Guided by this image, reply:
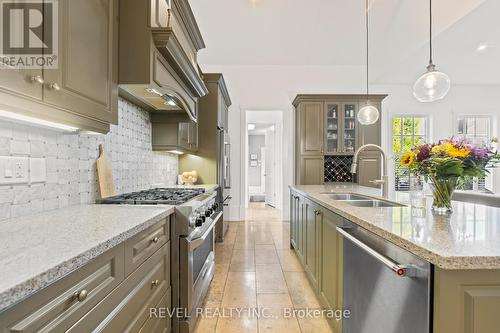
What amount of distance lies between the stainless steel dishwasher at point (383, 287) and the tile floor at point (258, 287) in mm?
649

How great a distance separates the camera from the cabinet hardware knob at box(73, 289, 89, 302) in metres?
0.74

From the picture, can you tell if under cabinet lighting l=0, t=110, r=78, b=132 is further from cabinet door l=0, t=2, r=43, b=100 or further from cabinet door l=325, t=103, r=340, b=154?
cabinet door l=325, t=103, r=340, b=154

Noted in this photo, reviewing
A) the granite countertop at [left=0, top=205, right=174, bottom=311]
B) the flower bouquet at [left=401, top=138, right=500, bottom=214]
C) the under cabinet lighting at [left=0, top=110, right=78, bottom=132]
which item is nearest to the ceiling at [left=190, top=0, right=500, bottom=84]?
the flower bouquet at [left=401, top=138, right=500, bottom=214]

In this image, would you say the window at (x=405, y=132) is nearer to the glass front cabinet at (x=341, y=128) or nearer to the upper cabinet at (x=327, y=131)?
the upper cabinet at (x=327, y=131)

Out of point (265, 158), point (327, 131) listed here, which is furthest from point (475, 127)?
point (265, 158)

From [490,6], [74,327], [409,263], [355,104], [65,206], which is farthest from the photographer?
[355,104]

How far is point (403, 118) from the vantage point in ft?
19.9

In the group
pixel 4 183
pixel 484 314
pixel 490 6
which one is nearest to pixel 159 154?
pixel 4 183

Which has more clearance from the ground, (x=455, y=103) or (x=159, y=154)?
(x=455, y=103)

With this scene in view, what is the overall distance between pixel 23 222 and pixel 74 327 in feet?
2.01

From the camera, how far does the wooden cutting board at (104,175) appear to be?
1810 millimetres

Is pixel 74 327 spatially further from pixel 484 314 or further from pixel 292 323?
pixel 292 323

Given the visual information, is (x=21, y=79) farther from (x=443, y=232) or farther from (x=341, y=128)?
(x=341, y=128)

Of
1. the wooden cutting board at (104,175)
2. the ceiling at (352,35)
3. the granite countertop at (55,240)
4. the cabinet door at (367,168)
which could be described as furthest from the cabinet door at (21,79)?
the cabinet door at (367,168)
